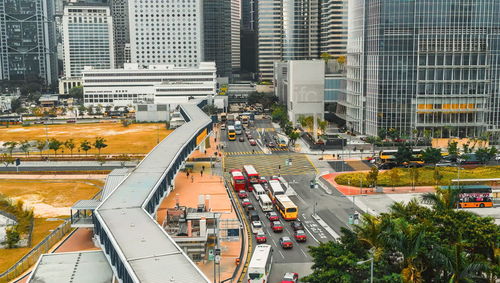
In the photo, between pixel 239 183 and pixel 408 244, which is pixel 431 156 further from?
pixel 408 244

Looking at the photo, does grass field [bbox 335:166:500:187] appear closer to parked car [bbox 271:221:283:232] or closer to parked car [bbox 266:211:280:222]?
parked car [bbox 266:211:280:222]

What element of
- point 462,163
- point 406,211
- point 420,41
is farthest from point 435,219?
point 420,41

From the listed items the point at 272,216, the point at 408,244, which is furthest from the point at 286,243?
the point at 408,244

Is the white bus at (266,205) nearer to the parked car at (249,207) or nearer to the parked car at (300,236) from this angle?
the parked car at (249,207)

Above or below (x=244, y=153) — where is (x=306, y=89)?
above

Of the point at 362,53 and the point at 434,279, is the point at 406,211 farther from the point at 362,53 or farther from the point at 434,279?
the point at 362,53
